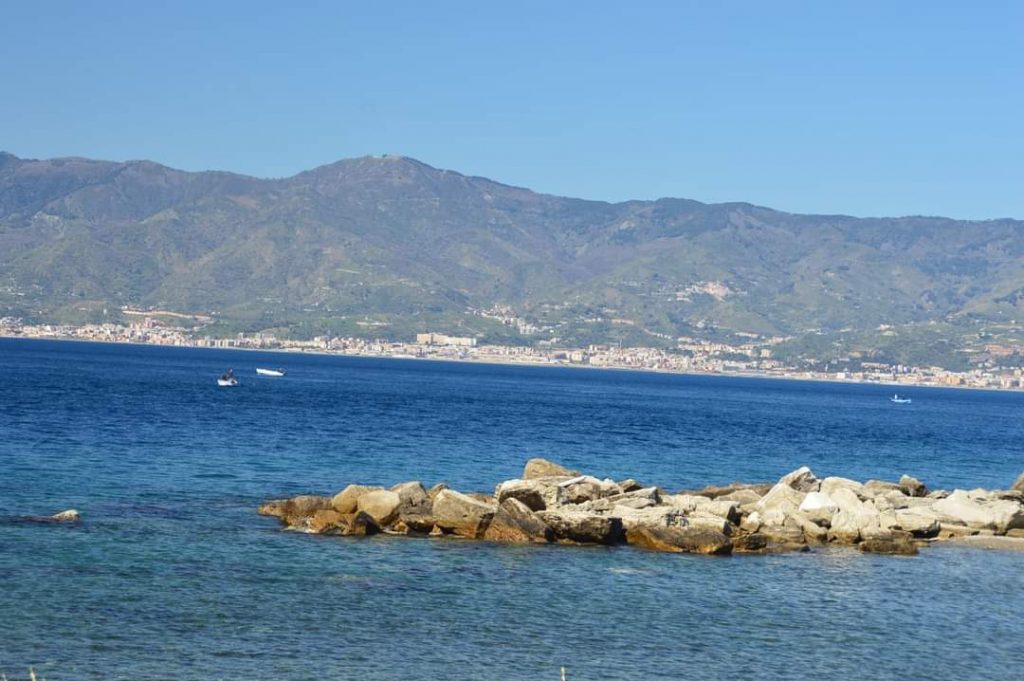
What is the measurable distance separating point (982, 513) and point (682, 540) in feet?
49.4

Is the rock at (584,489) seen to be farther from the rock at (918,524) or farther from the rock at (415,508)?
the rock at (918,524)

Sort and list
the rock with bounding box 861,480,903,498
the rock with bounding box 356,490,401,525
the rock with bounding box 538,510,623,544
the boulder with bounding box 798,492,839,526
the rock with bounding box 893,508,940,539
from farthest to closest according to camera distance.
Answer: the rock with bounding box 861,480,903,498
the rock with bounding box 893,508,940,539
the boulder with bounding box 798,492,839,526
the rock with bounding box 356,490,401,525
the rock with bounding box 538,510,623,544

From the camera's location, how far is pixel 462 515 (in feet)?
147

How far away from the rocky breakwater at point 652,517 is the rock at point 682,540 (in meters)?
0.03

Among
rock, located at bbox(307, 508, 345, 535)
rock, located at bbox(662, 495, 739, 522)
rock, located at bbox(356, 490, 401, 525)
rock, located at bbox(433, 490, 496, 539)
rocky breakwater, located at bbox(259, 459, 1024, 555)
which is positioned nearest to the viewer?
rock, located at bbox(307, 508, 345, 535)

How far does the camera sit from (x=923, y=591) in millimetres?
38031

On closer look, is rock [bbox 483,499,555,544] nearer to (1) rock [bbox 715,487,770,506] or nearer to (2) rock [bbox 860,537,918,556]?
(1) rock [bbox 715,487,770,506]

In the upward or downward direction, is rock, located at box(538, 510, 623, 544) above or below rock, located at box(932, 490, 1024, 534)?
below

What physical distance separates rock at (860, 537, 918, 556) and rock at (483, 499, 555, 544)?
11151 mm

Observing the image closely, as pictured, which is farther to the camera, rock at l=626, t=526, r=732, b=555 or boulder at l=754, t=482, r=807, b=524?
boulder at l=754, t=482, r=807, b=524

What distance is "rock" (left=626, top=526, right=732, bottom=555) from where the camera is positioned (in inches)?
1714

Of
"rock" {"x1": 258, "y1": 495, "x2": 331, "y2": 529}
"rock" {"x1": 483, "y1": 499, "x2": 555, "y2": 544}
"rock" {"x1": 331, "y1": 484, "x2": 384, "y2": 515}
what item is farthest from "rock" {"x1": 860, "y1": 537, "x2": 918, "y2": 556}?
"rock" {"x1": 258, "y1": 495, "x2": 331, "y2": 529}

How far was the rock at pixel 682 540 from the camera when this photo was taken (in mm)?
43531

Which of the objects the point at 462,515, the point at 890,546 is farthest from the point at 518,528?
the point at 890,546
